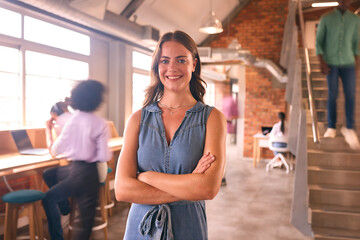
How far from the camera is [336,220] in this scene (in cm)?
344

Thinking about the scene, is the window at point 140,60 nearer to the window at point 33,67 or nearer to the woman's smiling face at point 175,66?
the window at point 33,67

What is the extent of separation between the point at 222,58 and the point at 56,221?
4.97 metres

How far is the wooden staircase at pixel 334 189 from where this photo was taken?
3412 mm

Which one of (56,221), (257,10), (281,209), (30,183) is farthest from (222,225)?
(257,10)

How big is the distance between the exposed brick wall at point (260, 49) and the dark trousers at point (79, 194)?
6809mm

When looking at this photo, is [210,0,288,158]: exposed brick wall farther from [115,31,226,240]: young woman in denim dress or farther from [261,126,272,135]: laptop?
[115,31,226,240]: young woman in denim dress

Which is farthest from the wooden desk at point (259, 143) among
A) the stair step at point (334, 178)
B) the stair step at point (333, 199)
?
the stair step at point (333, 199)

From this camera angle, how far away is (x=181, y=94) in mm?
1319

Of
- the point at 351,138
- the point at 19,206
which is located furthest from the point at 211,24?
the point at 19,206

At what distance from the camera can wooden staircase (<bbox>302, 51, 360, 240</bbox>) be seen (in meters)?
3.41

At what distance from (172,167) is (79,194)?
5.27 feet

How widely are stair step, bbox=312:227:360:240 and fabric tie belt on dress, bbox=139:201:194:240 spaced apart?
9.18 ft

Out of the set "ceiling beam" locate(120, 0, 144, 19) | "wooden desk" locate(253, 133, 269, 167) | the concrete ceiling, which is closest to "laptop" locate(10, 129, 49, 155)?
the concrete ceiling

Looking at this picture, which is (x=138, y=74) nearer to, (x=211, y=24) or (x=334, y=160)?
(x=211, y=24)
